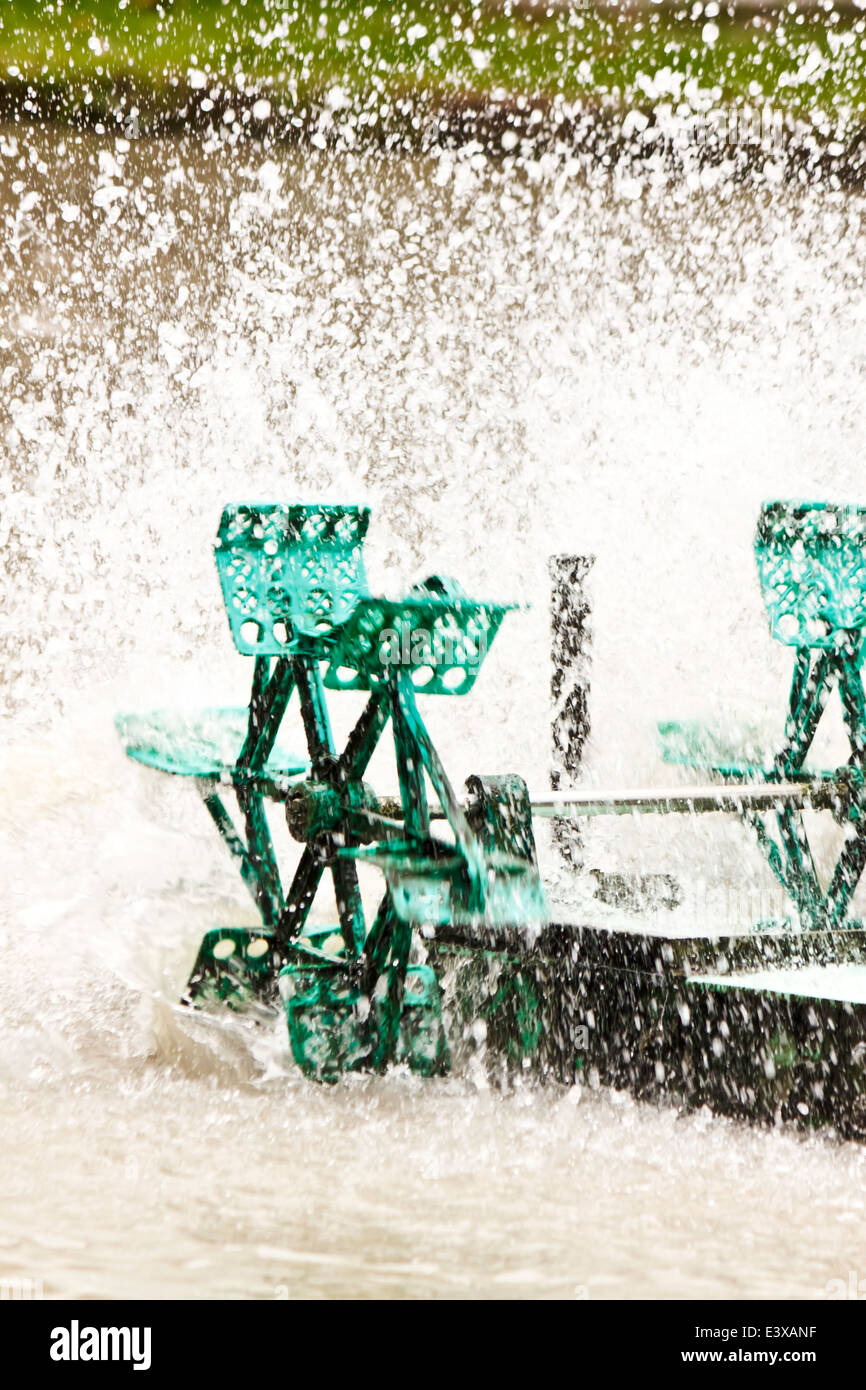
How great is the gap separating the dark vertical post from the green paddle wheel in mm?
849

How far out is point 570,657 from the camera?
174 inches

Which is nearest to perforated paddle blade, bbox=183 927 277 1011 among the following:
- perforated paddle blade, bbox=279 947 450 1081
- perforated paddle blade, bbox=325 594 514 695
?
perforated paddle blade, bbox=279 947 450 1081

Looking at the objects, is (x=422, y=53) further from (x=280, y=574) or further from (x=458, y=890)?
(x=458, y=890)

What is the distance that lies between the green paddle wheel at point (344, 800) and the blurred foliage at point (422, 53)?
4941 mm

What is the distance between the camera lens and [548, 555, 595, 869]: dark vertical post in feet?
14.4

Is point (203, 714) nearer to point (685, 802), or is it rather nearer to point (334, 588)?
point (334, 588)

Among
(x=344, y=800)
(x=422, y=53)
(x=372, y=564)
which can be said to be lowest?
(x=344, y=800)

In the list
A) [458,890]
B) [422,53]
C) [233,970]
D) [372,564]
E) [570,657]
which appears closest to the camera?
[458,890]

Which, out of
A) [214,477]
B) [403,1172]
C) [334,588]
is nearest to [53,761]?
[214,477]

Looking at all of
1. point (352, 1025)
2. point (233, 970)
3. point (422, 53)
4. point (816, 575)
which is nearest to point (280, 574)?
point (233, 970)

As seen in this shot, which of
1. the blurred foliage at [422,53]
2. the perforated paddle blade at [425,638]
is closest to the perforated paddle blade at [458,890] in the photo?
the perforated paddle blade at [425,638]

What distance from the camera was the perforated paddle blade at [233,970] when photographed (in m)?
3.57

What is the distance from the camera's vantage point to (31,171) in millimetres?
8492

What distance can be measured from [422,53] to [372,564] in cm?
267
